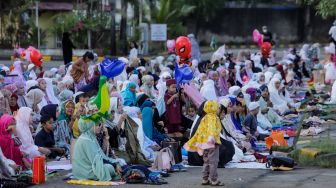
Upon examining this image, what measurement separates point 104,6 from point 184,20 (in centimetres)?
1101

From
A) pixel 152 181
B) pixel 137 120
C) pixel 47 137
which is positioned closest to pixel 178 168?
pixel 137 120

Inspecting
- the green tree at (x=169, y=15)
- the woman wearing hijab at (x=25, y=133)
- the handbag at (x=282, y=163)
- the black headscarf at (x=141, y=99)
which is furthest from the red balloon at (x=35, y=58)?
the green tree at (x=169, y=15)

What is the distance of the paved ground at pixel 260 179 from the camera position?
12711 millimetres

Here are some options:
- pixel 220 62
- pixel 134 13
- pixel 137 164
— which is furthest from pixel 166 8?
pixel 137 164

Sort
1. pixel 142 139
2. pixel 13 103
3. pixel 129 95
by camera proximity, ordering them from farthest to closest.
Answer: pixel 129 95 → pixel 13 103 → pixel 142 139

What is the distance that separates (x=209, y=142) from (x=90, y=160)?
5.67 feet

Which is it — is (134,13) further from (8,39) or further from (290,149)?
(290,149)

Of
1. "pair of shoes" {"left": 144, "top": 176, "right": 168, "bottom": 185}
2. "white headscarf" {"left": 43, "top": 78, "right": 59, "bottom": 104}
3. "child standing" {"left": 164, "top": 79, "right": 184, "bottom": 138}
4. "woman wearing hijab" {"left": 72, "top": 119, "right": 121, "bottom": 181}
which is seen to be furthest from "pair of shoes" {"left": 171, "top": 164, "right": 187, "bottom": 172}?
"white headscarf" {"left": 43, "top": 78, "right": 59, "bottom": 104}

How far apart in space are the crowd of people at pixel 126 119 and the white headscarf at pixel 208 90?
1.1 inches

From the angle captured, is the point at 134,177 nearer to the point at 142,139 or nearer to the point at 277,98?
the point at 142,139

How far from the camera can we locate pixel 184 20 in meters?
58.7

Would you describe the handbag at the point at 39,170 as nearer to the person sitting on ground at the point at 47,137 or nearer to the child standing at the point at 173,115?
the person sitting on ground at the point at 47,137

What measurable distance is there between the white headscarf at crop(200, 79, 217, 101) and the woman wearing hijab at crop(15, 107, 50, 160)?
21.4ft

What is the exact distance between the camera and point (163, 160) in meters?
13.9
